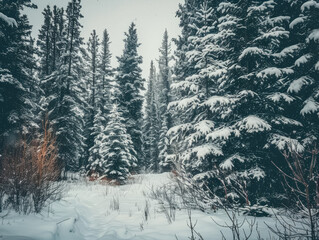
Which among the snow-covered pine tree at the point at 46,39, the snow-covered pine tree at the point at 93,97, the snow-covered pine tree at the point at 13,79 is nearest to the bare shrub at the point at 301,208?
the snow-covered pine tree at the point at 13,79

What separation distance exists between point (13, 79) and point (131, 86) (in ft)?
34.4

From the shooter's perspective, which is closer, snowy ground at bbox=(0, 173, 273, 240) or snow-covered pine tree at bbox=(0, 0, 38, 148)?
snowy ground at bbox=(0, 173, 273, 240)

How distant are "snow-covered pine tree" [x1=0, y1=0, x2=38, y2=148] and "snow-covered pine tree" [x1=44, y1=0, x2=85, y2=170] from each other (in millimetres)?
3775

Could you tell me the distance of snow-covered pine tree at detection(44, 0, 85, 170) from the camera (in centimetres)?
1602

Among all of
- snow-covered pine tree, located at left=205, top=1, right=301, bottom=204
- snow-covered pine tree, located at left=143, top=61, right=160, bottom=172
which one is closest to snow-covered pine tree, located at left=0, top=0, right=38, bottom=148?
snow-covered pine tree, located at left=205, top=1, right=301, bottom=204

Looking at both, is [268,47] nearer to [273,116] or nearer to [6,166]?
[273,116]

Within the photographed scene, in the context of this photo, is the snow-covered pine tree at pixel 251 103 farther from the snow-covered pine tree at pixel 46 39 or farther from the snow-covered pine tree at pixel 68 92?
the snow-covered pine tree at pixel 46 39

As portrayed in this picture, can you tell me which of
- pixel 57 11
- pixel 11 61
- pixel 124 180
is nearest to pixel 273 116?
pixel 124 180

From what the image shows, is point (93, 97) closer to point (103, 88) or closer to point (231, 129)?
point (103, 88)

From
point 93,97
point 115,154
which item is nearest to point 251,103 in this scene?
point 115,154

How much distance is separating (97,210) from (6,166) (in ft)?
11.8

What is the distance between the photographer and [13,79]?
10633 mm

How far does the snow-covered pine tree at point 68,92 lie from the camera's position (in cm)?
1602

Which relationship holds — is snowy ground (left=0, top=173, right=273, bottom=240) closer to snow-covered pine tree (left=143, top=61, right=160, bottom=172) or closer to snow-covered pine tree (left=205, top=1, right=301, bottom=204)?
snow-covered pine tree (left=205, top=1, right=301, bottom=204)
